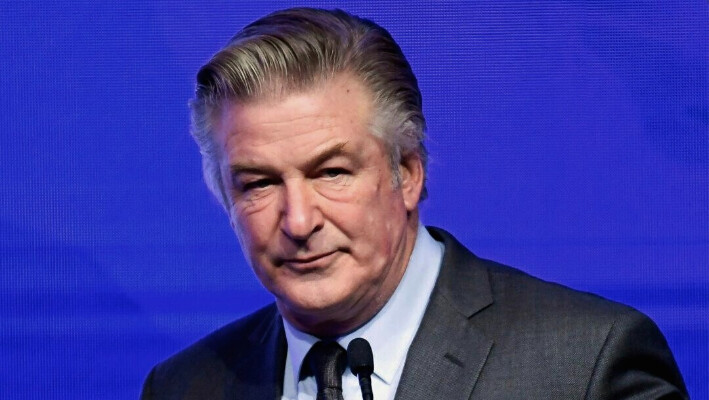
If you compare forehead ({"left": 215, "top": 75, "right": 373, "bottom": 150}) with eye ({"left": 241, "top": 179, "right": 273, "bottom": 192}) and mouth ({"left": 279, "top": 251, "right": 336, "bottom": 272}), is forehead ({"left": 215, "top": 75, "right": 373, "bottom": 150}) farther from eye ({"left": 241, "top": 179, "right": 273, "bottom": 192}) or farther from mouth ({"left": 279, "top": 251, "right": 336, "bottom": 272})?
mouth ({"left": 279, "top": 251, "right": 336, "bottom": 272})

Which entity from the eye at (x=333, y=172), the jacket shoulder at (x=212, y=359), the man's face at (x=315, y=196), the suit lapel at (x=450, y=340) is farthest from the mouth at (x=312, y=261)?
the jacket shoulder at (x=212, y=359)

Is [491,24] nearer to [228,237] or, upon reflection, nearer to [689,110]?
[689,110]

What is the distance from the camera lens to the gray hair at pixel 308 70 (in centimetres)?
220

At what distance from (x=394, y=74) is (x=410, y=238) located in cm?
27

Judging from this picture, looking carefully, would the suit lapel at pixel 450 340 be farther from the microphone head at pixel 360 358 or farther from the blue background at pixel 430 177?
the blue background at pixel 430 177

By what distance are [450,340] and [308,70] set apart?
0.49 metres

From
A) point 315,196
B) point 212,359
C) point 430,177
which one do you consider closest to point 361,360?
point 315,196

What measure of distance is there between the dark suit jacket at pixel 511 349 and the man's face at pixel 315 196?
150 mm

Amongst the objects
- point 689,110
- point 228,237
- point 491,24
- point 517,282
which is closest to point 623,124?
point 689,110

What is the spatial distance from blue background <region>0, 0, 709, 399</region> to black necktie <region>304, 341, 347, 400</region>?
0.67 m

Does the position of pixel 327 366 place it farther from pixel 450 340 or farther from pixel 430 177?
pixel 430 177

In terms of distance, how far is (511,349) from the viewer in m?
2.23

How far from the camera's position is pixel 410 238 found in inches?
92.0

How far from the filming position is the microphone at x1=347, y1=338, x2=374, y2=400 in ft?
6.79
